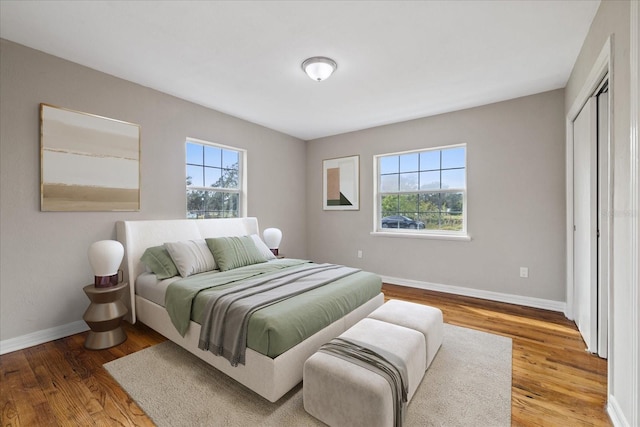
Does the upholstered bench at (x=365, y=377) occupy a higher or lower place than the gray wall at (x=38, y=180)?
lower

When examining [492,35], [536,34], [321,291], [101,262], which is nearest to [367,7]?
[492,35]

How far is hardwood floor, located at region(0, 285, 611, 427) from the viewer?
159 centimetres

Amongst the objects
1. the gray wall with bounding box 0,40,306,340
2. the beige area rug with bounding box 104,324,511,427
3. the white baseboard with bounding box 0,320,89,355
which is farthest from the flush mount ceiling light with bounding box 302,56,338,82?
the white baseboard with bounding box 0,320,89,355

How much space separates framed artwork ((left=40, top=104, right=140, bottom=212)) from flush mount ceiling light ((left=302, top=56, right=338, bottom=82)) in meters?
1.98

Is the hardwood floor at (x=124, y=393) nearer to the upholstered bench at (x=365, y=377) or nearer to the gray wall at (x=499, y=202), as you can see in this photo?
the upholstered bench at (x=365, y=377)

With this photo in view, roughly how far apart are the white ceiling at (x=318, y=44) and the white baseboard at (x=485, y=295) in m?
2.46

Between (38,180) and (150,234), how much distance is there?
1.00 metres

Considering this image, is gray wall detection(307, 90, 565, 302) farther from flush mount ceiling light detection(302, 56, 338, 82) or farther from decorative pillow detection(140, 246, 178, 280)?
decorative pillow detection(140, 246, 178, 280)

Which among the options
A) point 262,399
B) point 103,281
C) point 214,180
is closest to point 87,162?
point 103,281

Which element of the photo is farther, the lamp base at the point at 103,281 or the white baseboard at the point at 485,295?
the white baseboard at the point at 485,295

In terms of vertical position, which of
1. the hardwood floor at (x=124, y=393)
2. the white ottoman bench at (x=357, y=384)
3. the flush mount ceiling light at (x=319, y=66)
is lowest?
the hardwood floor at (x=124, y=393)

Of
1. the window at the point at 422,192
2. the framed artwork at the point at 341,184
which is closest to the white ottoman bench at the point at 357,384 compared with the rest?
the window at the point at 422,192

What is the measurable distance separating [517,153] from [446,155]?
0.85 metres

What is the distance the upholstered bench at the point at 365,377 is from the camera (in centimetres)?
134
